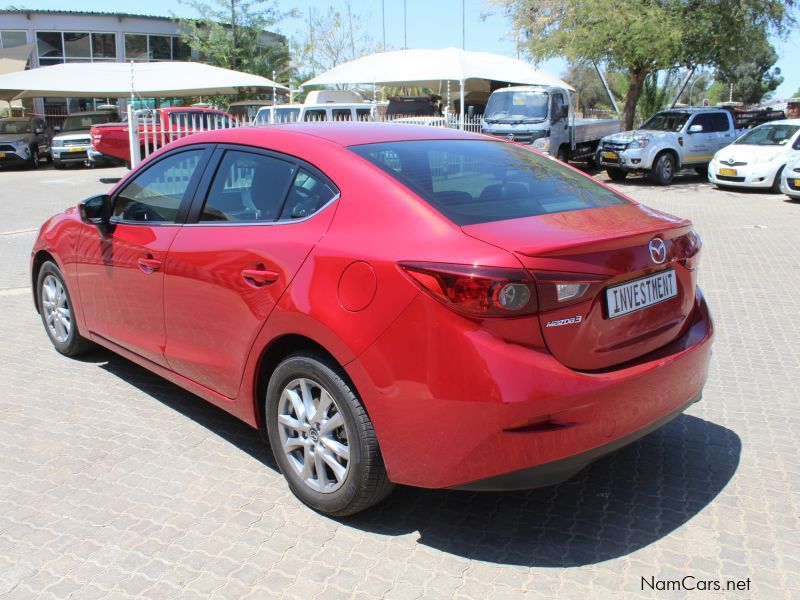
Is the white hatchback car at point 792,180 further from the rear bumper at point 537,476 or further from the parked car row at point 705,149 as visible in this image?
the rear bumper at point 537,476

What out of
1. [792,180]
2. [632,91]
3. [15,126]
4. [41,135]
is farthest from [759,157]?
[15,126]

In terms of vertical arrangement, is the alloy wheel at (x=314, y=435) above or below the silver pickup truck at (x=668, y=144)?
below

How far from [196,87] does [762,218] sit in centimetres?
1944

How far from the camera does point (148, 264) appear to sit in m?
4.04

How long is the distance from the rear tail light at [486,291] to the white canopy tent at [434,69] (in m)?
19.3

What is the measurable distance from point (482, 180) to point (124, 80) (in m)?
26.8

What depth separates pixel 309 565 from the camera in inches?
117

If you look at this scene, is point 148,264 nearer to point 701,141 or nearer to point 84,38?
point 701,141

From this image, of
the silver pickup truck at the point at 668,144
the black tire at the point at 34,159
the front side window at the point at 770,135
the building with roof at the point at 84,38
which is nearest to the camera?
the front side window at the point at 770,135

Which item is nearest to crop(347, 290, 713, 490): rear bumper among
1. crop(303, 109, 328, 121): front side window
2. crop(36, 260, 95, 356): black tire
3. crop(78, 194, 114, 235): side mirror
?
crop(78, 194, 114, 235): side mirror

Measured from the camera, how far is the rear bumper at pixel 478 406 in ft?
8.66

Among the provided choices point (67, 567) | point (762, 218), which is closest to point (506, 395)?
point (67, 567)

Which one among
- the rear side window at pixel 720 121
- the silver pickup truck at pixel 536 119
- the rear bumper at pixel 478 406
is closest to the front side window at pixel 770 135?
the rear side window at pixel 720 121

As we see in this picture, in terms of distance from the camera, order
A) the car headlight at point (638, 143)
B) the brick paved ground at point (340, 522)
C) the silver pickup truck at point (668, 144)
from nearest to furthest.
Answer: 1. the brick paved ground at point (340, 522)
2. the car headlight at point (638, 143)
3. the silver pickup truck at point (668, 144)
